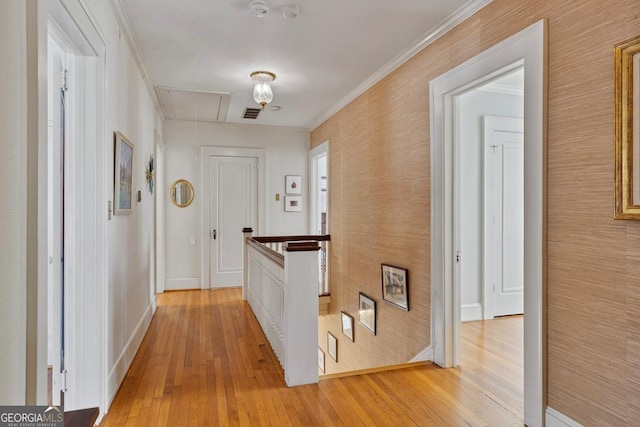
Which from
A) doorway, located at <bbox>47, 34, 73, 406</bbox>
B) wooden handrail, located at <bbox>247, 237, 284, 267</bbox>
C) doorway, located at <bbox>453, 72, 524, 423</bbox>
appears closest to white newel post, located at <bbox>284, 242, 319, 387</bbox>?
wooden handrail, located at <bbox>247, 237, 284, 267</bbox>

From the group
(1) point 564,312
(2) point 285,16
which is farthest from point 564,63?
(2) point 285,16

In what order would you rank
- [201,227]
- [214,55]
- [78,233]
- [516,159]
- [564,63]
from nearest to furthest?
[564,63]
[78,233]
[214,55]
[516,159]
[201,227]

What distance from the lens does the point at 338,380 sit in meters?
2.62

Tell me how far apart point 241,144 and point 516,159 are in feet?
13.3

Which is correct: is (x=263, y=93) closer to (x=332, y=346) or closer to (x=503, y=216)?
(x=503, y=216)

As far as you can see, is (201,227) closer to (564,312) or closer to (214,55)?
(214,55)

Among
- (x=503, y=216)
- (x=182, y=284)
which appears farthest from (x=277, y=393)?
(x=182, y=284)

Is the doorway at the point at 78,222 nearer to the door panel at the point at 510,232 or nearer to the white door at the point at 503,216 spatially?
the white door at the point at 503,216

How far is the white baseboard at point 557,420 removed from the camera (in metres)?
1.92

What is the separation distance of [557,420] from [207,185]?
17.2ft

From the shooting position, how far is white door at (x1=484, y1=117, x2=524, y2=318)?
4273 mm

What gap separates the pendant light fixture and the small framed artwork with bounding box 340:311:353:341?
277cm

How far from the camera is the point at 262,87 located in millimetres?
3812

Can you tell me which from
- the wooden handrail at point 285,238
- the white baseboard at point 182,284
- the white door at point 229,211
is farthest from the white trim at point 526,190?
the white baseboard at point 182,284
